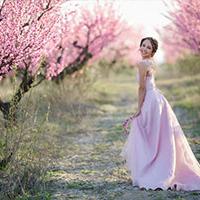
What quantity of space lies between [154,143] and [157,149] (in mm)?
81

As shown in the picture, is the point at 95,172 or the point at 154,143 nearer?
the point at 154,143

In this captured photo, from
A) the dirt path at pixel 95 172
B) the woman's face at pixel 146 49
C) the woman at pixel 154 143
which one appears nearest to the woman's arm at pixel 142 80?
the woman at pixel 154 143

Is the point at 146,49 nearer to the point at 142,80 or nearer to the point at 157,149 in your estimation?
the point at 142,80

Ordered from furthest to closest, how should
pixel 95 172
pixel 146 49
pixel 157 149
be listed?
pixel 95 172 → pixel 146 49 → pixel 157 149

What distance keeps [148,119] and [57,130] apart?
4970mm

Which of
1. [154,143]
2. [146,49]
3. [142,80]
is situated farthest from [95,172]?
[146,49]

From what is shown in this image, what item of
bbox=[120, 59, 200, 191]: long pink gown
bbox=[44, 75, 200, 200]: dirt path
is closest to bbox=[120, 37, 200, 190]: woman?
bbox=[120, 59, 200, 191]: long pink gown

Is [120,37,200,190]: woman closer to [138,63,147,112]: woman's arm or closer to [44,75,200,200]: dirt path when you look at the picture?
[138,63,147,112]: woman's arm

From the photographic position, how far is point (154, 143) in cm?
764

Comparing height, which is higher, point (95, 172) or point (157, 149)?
point (157, 149)

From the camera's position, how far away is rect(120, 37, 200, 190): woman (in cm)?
756

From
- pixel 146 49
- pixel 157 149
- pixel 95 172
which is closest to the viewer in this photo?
pixel 157 149

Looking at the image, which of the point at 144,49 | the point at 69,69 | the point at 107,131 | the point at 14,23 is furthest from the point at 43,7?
the point at 69,69

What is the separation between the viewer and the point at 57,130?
1245 cm
